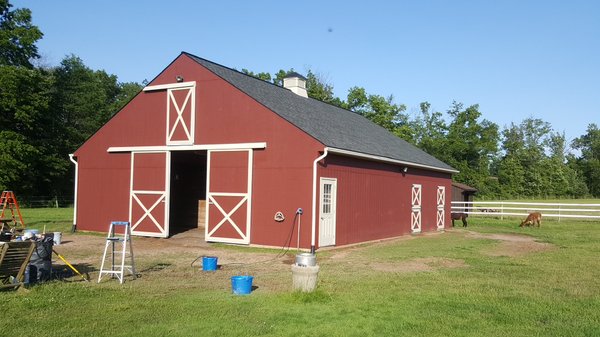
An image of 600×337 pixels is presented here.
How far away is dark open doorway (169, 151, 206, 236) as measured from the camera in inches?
784

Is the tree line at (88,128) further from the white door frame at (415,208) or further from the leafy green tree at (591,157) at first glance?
the white door frame at (415,208)

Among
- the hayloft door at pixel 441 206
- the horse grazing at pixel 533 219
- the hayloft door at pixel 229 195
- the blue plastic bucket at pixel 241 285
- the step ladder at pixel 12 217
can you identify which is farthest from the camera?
the horse grazing at pixel 533 219

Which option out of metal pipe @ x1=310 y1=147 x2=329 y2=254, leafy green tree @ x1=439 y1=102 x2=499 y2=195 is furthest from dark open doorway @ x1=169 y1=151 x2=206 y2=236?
leafy green tree @ x1=439 y1=102 x2=499 y2=195

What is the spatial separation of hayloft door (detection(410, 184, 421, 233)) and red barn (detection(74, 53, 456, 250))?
0.13 m

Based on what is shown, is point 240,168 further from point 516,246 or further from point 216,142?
point 516,246

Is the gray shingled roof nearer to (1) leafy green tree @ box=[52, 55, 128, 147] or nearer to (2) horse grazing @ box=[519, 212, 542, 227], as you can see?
(2) horse grazing @ box=[519, 212, 542, 227]

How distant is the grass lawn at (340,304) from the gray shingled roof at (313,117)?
5123 millimetres

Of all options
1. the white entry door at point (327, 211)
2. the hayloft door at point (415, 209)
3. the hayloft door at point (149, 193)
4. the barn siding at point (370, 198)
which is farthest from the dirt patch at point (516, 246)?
the hayloft door at point (149, 193)

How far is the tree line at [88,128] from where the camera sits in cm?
3831

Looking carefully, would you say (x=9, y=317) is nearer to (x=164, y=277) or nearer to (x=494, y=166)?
(x=164, y=277)

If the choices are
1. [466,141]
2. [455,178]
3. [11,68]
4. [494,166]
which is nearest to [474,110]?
[466,141]

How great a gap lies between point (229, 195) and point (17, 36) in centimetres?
3301

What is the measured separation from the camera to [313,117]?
57.7 ft

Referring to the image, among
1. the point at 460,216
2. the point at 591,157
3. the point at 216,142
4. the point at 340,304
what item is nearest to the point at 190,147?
the point at 216,142
